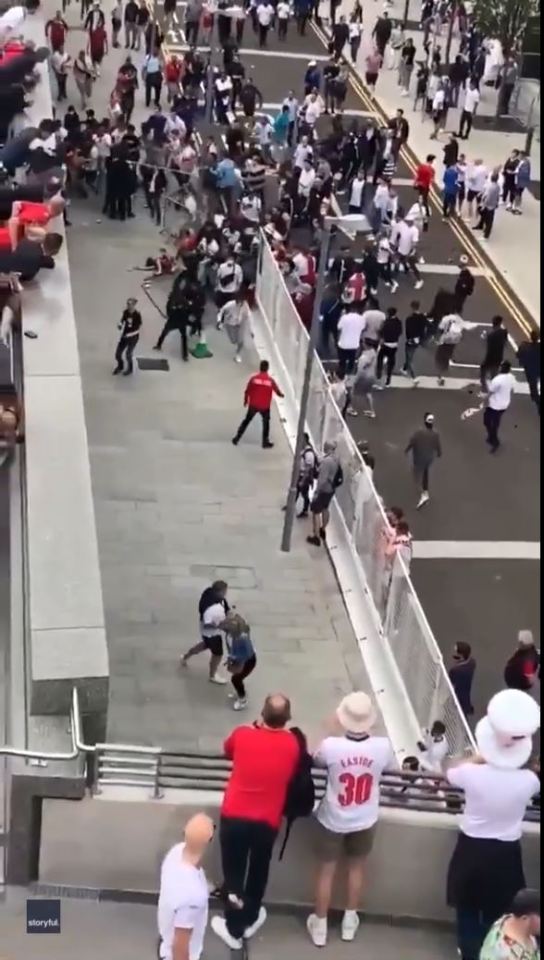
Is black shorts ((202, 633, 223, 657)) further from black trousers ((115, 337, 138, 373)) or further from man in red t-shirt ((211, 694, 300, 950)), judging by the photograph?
black trousers ((115, 337, 138, 373))

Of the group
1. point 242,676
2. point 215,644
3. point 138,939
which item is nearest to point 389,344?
point 215,644

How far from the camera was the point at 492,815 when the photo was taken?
6.98 meters

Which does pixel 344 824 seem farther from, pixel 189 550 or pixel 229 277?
pixel 229 277

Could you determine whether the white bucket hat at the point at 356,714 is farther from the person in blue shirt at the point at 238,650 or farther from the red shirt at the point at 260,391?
the red shirt at the point at 260,391

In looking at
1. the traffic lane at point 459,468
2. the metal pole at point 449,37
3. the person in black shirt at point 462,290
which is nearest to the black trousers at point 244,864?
the traffic lane at point 459,468

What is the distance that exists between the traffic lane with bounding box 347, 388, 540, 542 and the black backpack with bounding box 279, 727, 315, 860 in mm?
9272

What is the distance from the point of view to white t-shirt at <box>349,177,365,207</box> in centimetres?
2566

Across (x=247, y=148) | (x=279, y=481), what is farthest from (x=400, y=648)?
(x=247, y=148)

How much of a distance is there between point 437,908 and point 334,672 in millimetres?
5362

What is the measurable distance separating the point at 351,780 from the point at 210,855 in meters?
1.10

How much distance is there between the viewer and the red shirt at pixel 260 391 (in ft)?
54.1

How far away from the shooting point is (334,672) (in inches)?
519

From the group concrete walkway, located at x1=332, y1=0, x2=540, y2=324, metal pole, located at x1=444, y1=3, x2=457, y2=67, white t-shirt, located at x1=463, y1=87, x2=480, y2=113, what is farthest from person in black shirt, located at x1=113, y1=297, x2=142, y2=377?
metal pole, located at x1=444, y1=3, x2=457, y2=67

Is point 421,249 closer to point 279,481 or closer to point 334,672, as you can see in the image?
point 279,481
